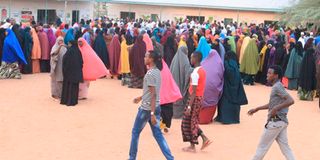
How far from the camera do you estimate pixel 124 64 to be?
14.3m

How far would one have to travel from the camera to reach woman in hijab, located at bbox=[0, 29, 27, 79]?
43.9 ft

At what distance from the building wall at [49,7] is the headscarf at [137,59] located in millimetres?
11344

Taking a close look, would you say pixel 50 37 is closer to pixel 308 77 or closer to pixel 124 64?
pixel 124 64

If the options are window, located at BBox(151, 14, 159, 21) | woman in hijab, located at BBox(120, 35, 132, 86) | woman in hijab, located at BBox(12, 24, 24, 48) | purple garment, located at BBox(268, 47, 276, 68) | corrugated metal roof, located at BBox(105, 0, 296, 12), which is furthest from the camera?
corrugated metal roof, located at BBox(105, 0, 296, 12)

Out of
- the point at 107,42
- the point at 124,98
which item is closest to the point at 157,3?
the point at 107,42

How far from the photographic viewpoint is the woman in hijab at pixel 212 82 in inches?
373

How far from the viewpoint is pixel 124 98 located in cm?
1203

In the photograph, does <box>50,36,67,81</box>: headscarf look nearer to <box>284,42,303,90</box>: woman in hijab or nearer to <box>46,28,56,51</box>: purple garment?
<box>46,28,56,51</box>: purple garment

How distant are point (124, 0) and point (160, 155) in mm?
30105

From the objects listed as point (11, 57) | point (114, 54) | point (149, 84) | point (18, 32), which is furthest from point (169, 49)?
point (149, 84)

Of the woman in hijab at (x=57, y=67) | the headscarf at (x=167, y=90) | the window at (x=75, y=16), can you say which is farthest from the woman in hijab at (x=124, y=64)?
the window at (x=75, y=16)

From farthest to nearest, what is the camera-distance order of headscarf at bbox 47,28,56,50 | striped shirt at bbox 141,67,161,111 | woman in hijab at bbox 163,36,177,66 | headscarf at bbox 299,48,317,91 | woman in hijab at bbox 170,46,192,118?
headscarf at bbox 47,28,56,50 < woman in hijab at bbox 163,36,177,66 < headscarf at bbox 299,48,317,91 < woman in hijab at bbox 170,46,192,118 < striped shirt at bbox 141,67,161,111

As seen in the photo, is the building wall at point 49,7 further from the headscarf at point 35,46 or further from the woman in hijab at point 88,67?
the woman in hijab at point 88,67

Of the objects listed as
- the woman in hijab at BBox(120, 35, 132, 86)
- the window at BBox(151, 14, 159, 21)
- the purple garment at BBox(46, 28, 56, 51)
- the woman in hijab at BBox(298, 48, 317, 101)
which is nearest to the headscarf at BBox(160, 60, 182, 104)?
the woman in hijab at BBox(120, 35, 132, 86)
